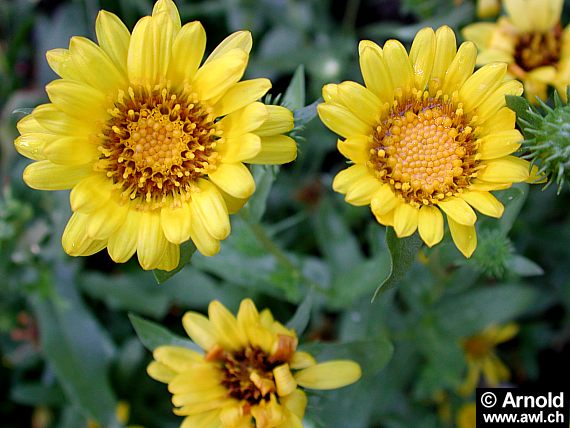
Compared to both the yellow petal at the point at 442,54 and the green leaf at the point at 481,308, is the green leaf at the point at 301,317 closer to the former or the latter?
the yellow petal at the point at 442,54

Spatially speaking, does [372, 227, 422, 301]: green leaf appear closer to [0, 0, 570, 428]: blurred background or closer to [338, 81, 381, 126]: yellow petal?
[338, 81, 381, 126]: yellow petal

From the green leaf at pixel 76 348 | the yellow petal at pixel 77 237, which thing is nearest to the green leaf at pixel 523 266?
the yellow petal at pixel 77 237

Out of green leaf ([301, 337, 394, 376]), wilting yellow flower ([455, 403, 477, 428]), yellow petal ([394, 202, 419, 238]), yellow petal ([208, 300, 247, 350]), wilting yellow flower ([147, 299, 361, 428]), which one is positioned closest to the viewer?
yellow petal ([394, 202, 419, 238])

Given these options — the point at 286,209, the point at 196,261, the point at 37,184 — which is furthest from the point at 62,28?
the point at 37,184

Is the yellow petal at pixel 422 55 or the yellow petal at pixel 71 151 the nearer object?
the yellow petal at pixel 71 151

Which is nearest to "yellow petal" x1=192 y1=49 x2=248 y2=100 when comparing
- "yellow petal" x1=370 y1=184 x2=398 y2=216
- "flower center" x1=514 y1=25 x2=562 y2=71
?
"yellow petal" x1=370 y1=184 x2=398 y2=216

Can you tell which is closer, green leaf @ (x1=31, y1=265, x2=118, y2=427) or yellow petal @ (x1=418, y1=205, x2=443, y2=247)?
yellow petal @ (x1=418, y1=205, x2=443, y2=247)

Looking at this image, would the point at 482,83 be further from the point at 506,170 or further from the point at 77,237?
the point at 77,237

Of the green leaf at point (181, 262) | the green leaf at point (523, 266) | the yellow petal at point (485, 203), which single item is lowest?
the green leaf at point (181, 262)
